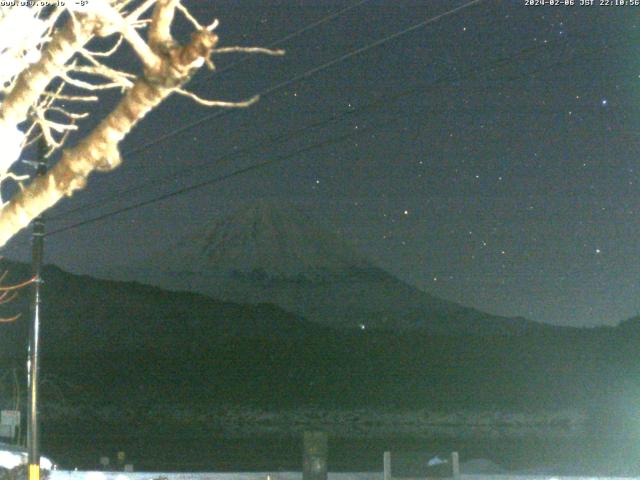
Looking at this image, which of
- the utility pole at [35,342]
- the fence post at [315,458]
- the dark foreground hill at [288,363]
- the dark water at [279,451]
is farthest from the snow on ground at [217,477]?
the dark foreground hill at [288,363]

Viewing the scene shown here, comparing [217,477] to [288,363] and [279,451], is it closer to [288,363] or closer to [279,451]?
[279,451]

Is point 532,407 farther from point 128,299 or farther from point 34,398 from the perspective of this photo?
point 128,299

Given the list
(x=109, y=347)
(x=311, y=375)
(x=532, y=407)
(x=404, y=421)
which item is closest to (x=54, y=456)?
(x=404, y=421)

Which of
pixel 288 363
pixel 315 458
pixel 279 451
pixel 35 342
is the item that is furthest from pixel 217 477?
pixel 288 363

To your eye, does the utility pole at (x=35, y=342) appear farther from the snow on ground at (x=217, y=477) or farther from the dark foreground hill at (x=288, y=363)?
the dark foreground hill at (x=288, y=363)

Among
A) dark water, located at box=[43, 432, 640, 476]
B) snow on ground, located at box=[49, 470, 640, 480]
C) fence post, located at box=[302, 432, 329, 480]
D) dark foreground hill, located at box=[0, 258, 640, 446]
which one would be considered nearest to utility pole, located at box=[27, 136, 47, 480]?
snow on ground, located at box=[49, 470, 640, 480]

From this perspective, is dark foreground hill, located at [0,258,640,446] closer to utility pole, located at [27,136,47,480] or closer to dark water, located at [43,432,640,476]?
dark water, located at [43,432,640,476]
